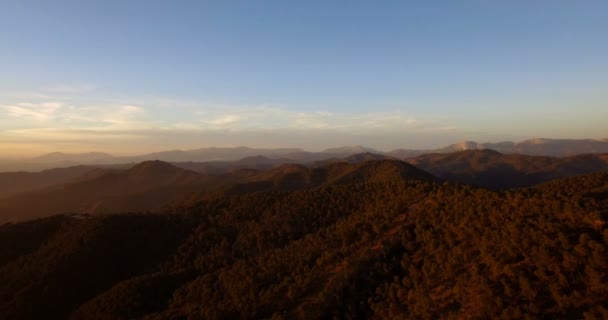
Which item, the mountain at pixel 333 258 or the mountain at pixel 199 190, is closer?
the mountain at pixel 333 258

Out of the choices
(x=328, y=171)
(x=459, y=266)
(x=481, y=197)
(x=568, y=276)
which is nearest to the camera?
(x=568, y=276)

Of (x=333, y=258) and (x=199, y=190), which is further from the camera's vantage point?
(x=199, y=190)

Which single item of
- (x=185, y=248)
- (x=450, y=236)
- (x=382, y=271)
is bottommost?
(x=185, y=248)

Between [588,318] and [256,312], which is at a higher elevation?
[588,318]

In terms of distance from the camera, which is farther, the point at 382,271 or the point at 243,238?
the point at 243,238

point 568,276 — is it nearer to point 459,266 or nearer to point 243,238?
point 459,266

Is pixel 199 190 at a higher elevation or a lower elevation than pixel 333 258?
lower

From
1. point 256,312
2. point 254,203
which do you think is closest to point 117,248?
point 254,203

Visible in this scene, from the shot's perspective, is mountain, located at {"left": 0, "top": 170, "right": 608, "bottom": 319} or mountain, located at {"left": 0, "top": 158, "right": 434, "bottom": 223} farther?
mountain, located at {"left": 0, "top": 158, "right": 434, "bottom": 223}
